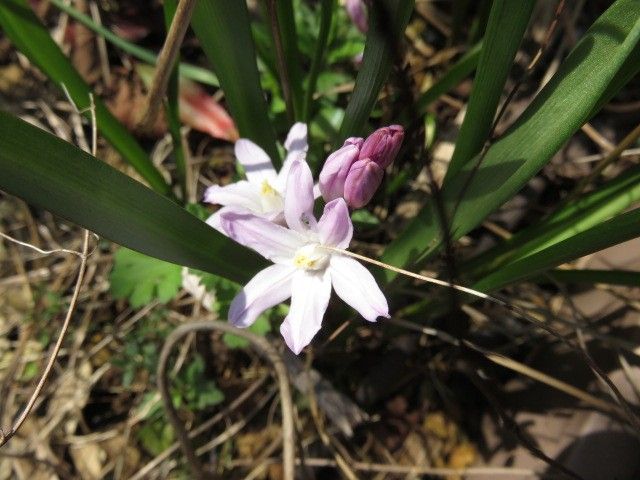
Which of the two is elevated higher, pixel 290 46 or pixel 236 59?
pixel 290 46

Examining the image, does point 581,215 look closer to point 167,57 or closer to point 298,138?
point 298,138

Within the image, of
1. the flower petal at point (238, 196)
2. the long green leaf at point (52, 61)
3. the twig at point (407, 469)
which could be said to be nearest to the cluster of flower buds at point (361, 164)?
the flower petal at point (238, 196)

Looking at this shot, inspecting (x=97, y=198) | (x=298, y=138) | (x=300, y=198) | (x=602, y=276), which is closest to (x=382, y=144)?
(x=300, y=198)

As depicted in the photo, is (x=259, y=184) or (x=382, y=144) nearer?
(x=382, y=144)

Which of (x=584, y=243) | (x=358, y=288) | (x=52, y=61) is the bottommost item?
(x=584, y=243)

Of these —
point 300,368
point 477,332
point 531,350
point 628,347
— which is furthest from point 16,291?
point 628,347

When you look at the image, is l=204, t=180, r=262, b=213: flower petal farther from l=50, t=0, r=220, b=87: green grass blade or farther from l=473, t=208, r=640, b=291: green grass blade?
l=50, t=0, r=220, b=87: green grass blade

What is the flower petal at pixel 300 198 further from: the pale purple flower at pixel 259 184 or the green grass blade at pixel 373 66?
the green grass blade at pixel 373 66
